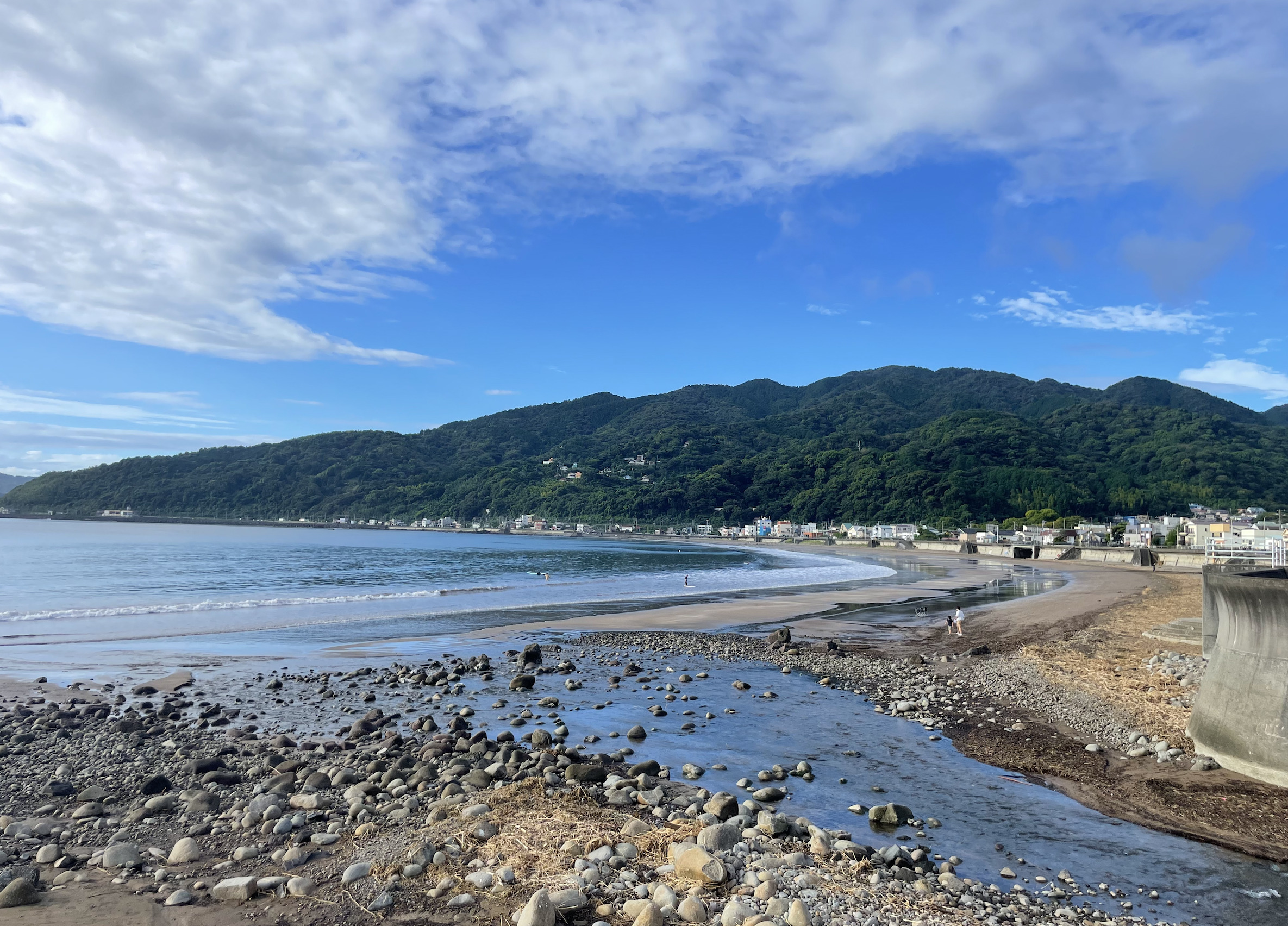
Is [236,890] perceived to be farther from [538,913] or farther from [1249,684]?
[1249,684]

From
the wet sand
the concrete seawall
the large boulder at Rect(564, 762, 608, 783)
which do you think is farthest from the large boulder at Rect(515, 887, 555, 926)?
the wet sand

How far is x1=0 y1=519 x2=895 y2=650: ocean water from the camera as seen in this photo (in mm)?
26078

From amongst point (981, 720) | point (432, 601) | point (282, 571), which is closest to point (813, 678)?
point (981, 720)

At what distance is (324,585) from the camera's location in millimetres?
43125

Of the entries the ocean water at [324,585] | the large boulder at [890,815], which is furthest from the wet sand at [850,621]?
the large boulder at [890,815]

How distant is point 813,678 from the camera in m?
16.5

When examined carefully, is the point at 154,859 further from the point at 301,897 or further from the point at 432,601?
the point at 432,601

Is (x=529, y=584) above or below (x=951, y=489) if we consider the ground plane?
below

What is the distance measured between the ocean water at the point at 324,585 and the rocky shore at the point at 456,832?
12.6m

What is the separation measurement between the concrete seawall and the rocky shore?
1.61m

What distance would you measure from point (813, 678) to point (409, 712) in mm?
9022

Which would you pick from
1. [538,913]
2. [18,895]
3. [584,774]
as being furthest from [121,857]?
[584,774]

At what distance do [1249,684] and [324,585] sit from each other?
44.0 metres

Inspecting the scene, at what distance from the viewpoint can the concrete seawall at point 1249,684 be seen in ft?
28.2
